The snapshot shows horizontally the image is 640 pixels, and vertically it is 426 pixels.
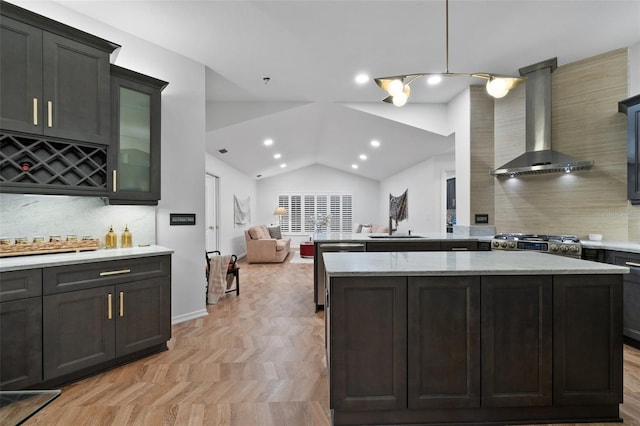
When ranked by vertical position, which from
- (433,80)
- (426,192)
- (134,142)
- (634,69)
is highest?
(433,80)

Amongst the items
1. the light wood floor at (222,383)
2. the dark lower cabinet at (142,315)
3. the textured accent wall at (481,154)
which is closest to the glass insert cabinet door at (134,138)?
the dark lower cabinet at (142,315)

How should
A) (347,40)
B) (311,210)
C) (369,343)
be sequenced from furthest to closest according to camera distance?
(311,210), (347,40), (369,343)

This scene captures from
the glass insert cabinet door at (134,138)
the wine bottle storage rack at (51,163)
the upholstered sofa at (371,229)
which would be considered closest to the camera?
the wine bottle storage rack at (51,163)

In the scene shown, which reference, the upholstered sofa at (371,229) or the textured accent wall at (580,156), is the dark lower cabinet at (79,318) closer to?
the textured accent wall at (580,156)

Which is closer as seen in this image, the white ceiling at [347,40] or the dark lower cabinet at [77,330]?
the dark lower cabinet at [77,330]

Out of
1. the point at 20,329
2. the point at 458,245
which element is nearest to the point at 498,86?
the point at 458,245

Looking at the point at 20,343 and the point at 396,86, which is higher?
the point at 396,86

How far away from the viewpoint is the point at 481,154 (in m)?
4.38

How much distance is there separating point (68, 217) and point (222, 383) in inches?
73.4

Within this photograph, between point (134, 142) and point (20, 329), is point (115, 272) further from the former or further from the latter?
point (134, 142)

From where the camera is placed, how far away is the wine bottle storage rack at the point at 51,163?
2.18 metres

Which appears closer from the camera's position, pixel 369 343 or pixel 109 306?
pixel 369 343

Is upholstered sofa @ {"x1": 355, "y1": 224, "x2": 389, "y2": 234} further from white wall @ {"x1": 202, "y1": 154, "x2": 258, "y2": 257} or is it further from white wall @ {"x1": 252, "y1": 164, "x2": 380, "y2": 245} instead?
white wall @ {"x1": 202, "y1": 154, "x2": 258, "y2": 257}

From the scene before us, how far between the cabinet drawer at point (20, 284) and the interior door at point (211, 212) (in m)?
5.44
